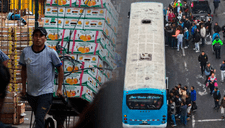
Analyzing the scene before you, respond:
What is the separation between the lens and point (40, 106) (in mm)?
5223

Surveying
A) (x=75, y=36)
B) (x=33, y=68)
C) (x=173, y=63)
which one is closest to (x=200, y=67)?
(x=173, y=63)

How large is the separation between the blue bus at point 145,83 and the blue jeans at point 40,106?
1291 centimetres

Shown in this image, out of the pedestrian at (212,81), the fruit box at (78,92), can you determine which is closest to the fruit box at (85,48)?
the fruit box at (78,92)

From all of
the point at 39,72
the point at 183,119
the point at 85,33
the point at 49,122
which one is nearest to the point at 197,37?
the point at 183,119

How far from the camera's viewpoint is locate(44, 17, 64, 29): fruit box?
1202 cm

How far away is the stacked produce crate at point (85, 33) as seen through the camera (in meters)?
11.4

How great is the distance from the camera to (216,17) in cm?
2981

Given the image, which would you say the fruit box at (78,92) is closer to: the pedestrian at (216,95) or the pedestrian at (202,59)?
the pedestrian at (216,95)

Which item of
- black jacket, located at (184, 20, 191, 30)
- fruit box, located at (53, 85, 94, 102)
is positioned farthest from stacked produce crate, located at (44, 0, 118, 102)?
black jacket, located at (184, 20, 191, 30)

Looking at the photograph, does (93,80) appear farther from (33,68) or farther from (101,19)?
(33,68)

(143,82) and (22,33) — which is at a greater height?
(22,33)

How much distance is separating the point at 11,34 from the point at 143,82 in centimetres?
623

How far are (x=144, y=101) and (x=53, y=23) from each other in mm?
7336

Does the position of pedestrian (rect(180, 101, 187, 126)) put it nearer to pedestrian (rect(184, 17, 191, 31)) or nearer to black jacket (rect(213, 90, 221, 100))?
black jacket (rect(213, 90, 221, 100))
